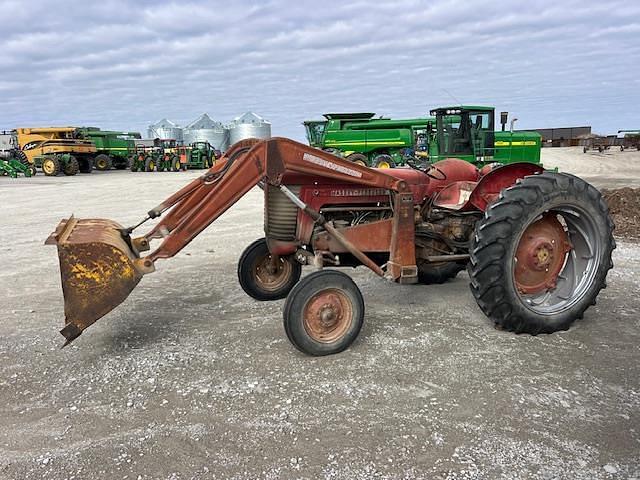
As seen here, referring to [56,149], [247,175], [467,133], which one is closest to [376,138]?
[467,133]

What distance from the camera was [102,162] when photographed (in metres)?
31.0

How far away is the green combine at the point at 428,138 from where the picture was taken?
16.6 m

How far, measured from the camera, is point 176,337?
4.48 meters

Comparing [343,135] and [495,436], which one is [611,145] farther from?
[495,436]

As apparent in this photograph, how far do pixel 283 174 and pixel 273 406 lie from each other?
5.77ft

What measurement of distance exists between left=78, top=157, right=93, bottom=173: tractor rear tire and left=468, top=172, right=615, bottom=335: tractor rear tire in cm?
2994

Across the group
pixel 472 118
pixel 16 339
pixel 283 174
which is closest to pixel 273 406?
pixel 283 174

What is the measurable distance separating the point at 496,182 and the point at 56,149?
2849 cm

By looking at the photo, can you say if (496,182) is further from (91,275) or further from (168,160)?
(168,160)

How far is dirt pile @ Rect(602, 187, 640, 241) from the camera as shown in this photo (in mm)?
8395

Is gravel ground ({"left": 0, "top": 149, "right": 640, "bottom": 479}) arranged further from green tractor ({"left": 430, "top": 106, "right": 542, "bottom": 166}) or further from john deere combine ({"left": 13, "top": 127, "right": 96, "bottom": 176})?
john deere combine ({"left": 13, "top": 127, "right": 96, "bottom": 176})

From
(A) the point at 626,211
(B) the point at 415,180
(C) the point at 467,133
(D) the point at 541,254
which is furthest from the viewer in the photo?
(C) the point at 467,133

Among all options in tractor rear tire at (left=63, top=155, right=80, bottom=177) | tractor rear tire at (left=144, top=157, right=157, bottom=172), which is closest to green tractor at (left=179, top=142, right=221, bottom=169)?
tractor rear tire at (left=144, top=157, right=157, bottom=172)

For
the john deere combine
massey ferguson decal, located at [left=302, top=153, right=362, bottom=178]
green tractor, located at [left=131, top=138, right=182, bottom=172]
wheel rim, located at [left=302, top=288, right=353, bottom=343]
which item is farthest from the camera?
green tractor, located at [left=131, top=138, right=182, bottom=172]
